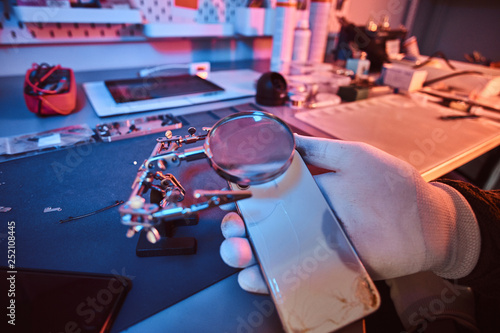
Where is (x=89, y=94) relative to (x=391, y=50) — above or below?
below

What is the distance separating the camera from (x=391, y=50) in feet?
5.69

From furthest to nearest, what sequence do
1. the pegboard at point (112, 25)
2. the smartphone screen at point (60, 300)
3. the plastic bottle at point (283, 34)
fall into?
the plastic bottle at point (283, 34) → the pegboard at point (112, 25) → the smartphone screen at point (60, 300)

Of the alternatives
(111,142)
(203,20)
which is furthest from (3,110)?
(203,20)

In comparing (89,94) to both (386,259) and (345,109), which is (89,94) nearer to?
(345,109)

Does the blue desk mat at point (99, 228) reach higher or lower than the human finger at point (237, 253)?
lower

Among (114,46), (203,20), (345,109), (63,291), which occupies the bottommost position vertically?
(63,291)

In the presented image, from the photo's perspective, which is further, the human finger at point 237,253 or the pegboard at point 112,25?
the pegboard at point 112,25

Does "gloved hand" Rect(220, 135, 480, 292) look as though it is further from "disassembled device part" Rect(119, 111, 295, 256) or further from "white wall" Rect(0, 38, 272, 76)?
"white wall" Rect(0, 38, 272, 76)

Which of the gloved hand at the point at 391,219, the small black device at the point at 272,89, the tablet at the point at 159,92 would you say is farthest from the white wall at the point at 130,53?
the gloved hand at the point at 391,219

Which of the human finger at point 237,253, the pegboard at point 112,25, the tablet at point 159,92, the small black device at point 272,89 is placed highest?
the pegboard at point 112,25

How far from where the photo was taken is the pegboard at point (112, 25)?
48.8 inches

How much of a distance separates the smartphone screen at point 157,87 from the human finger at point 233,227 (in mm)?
793

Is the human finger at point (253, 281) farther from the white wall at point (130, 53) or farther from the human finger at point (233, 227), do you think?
the white wall at point (130, 53)

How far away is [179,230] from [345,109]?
34.5 inches
